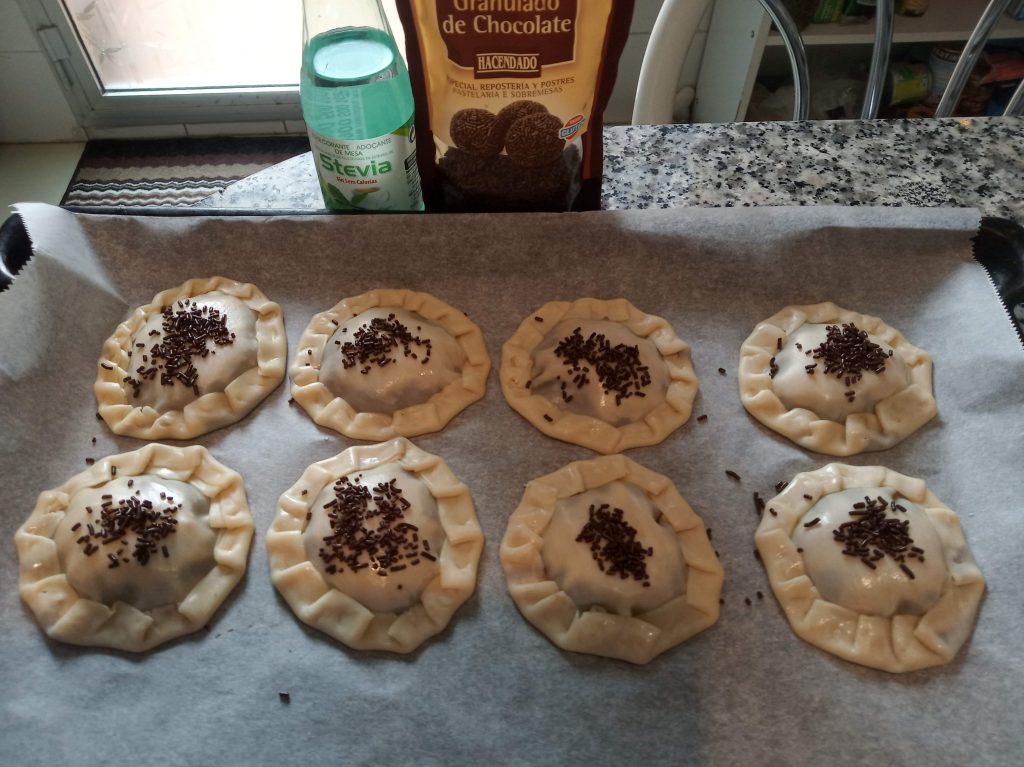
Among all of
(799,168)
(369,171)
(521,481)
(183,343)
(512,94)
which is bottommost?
(521,481)

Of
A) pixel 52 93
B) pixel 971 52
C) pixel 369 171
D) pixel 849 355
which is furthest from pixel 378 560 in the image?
pixel 52 93

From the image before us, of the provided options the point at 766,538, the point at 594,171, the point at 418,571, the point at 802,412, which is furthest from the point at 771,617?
the point at 594,171

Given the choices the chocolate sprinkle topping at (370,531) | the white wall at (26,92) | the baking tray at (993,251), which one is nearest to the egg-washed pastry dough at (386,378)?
the chocolate sprinkle topping at (370,531)

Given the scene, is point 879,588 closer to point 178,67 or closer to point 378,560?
point 378,560

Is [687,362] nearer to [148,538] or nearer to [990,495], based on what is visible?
[990,495]

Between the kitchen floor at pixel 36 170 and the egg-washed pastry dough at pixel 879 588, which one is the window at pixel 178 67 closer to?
the kitchen floor at pixel 36 170

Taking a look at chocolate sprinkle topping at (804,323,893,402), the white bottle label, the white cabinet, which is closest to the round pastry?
chocolate sprinkle topping at (804,323,893,402)

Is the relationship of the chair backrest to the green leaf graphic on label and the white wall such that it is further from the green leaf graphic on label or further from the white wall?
the white wall
